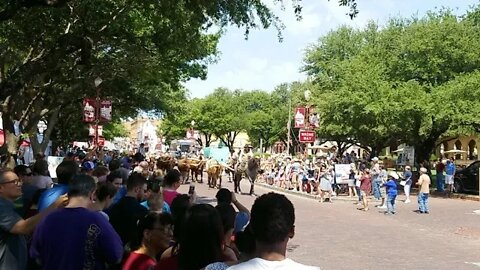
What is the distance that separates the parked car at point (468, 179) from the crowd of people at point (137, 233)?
28.1m

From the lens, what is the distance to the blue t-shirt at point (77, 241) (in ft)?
14.8

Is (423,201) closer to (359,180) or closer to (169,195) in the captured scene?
(359,180)

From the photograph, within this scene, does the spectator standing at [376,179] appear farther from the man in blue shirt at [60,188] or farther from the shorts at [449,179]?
the man in blue shirt at [60,188]

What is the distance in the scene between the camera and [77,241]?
4496mm

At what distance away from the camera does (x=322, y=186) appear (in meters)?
26.5

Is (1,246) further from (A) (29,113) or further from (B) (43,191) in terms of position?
(A) (29,113)

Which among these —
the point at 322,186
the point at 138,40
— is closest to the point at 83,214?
the point at 138,40

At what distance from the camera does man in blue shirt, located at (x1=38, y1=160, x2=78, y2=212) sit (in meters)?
6.04

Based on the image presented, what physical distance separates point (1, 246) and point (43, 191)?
1686 mm

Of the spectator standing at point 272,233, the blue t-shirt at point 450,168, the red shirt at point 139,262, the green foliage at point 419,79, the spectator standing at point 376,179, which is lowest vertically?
the red shirt at point 139,262

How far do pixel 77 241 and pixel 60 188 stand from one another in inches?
70.6

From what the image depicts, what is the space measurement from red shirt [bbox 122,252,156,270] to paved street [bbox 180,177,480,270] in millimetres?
7073

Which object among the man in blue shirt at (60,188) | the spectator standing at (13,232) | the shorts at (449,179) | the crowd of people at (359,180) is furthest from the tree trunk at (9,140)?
the shorts at (449,179)

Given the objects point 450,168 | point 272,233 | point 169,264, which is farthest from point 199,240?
point 450,168
